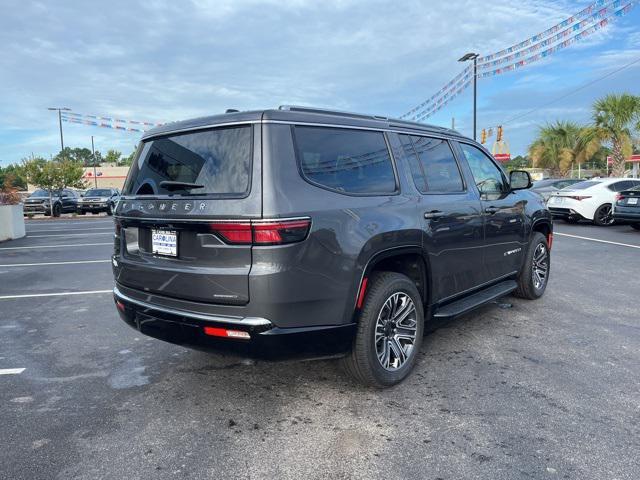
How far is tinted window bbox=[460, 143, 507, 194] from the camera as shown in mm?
4730

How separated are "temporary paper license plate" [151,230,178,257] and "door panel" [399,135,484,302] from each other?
5.89ft

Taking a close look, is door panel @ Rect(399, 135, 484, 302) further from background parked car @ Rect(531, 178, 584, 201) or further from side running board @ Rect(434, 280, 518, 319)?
background parked car @ Rect(531, 178, 584, 201)

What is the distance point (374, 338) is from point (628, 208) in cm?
1193

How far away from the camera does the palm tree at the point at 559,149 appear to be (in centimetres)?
3566

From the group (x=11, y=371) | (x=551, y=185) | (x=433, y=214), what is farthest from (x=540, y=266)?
(x=551, y=185)

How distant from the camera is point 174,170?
10.9 feet

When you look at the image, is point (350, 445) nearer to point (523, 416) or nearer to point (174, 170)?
point (523, 416)

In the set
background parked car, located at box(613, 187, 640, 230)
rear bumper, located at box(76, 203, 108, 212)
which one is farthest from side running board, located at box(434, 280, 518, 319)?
rear bumper, located at box(76, 203, 108, 212)

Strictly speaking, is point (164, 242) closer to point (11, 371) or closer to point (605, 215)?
point (11, 371)

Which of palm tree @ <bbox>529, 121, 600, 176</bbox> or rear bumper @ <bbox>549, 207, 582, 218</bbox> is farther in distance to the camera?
palm tree @ <bbox>529, 121, 600, 176</bbox>

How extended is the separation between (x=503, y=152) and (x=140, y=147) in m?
32.1

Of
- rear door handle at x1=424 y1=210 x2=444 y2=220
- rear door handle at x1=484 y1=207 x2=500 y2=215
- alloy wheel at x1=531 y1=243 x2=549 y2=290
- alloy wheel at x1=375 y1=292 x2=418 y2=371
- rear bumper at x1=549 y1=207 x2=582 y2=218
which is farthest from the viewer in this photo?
rear bumper at x1=549 y1=207 x2=582 y2=218

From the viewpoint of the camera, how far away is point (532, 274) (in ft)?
18.8

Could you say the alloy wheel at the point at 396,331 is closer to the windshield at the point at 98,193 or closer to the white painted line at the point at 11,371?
the white painted line at the point at 11,371
